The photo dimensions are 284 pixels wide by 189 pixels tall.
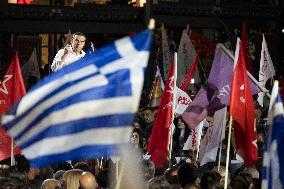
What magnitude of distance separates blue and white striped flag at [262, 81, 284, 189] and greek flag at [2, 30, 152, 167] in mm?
1129

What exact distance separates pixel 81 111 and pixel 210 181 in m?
2.01

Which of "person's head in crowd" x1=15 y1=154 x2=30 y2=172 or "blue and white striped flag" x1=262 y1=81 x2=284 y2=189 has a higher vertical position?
"blue and white striped flag" x1=262 y1=81 x2=284 y2=189

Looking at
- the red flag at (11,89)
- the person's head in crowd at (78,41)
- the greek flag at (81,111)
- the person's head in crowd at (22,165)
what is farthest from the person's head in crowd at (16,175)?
the greek flag at (81,111)

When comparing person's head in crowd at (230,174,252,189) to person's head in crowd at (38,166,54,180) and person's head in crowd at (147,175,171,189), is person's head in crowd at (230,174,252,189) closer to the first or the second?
person's head in crowd at (147,175,171,189)

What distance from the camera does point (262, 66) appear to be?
577 inches

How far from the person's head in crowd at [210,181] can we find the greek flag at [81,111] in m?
1.77

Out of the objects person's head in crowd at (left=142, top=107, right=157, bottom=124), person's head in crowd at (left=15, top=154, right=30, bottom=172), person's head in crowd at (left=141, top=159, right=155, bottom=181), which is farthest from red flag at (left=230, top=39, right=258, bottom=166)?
person's head in crowd at (left=142, top=107, right=157, bottom=124)

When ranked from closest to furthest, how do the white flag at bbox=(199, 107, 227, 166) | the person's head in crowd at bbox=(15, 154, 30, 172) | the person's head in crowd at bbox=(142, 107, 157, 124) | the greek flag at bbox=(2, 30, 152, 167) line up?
1. the greek flag at bbox=(2, 30, 152, 167)
2. the white flag at bbox=(199, 107, 227, 166)
3. the person's head in crowd at bbox=(15, 154, 30, 172)
4. the person's head in crowd at bbox=(142, 107, 157, 124)

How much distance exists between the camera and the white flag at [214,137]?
9.09 metres

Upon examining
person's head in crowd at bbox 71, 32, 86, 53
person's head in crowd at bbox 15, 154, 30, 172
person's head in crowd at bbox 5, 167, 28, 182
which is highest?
person's head in crowd at bbox 71, 32, 86, 53

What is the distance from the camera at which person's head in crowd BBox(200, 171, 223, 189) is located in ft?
22.0

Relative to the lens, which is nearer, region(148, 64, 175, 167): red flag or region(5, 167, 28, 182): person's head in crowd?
region(5, 167, 28, 182): person's head in crowd

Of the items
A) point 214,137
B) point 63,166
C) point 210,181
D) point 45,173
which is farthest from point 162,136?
point 210,181

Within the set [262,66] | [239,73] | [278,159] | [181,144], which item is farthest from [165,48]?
[278,159]
